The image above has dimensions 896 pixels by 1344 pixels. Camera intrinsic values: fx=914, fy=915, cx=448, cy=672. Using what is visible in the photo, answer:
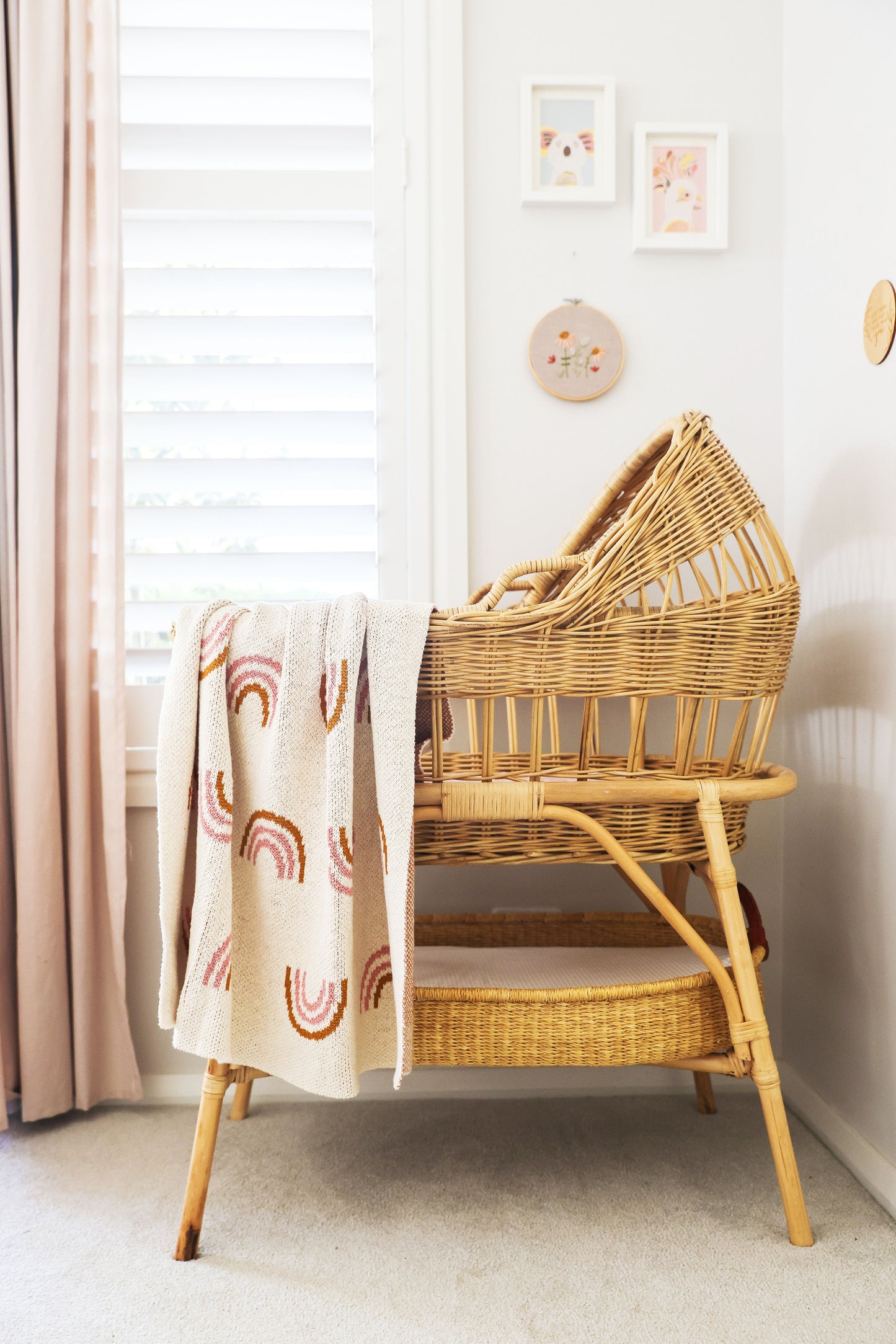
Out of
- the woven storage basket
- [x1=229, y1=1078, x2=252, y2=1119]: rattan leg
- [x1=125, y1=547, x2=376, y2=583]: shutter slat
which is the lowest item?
[x1=229, y1=1078, x2=252, y2=1119]: rattan leg

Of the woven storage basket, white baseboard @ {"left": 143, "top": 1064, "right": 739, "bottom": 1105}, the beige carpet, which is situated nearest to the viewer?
the beige carpet

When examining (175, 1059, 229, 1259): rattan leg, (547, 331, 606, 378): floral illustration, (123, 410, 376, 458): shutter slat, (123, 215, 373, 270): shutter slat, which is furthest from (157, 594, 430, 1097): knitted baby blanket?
(123, 215, 373, 270): shutter slat

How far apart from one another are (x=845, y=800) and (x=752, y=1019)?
1.42ft

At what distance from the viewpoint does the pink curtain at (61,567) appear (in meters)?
1.52

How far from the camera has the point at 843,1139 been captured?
1.39 m

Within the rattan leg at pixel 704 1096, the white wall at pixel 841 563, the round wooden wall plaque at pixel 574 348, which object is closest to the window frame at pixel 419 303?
the round wooden wall plaque at pixel 574 348

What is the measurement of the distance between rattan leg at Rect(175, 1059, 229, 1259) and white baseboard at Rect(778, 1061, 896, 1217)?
Answer: 911 mm

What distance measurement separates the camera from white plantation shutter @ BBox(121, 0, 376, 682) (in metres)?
1.68

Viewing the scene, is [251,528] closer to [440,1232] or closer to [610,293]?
[610,293]

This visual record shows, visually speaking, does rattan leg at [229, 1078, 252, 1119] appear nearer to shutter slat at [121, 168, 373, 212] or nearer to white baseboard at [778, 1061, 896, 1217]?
white baseboard at [778, 1061, 896, 1217]

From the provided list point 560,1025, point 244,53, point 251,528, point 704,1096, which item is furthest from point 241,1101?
point 244,53

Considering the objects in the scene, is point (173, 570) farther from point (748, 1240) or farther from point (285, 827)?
point (748, 1240)

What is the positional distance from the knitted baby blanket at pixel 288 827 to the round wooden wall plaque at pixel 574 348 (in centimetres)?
75

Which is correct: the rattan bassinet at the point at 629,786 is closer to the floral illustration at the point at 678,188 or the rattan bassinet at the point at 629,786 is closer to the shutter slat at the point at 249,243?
the floral illustration at the point at 678,188
